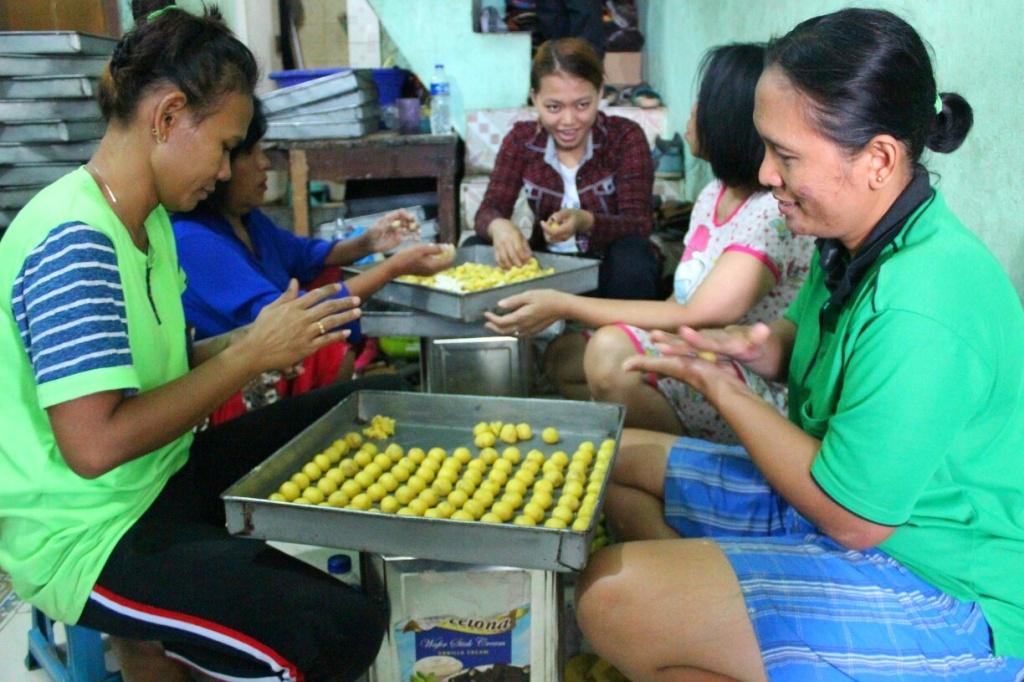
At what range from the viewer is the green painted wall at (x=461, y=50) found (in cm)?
468

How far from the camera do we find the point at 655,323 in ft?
7.30

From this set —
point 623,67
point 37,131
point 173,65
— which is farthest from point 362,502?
point 623,67

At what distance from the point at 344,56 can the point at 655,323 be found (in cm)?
499

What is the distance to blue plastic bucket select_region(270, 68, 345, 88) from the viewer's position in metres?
4.50

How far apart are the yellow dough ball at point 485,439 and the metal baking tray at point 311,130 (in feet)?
9.63

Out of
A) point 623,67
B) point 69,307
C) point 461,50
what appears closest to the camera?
point 69,307

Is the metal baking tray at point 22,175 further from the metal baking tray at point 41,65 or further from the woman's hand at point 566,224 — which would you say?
the woman's hand at point 566,224

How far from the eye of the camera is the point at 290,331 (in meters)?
1.54

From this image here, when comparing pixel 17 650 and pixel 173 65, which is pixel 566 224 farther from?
pixel 17 650

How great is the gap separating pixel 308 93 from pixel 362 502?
3173 millimetres

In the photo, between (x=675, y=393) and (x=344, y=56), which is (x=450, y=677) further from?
(x=344, y=56)

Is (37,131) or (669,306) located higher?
(37,131)

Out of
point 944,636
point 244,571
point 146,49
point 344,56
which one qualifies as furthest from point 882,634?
point 344,56

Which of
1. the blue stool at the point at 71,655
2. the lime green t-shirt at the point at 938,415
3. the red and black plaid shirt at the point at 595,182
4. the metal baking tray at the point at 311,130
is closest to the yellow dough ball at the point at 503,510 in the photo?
the lime green t-shirt at the point at 938,415
